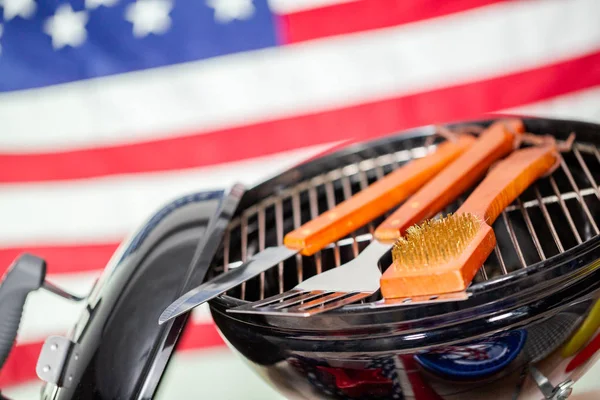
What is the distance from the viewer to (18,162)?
3.76 ft

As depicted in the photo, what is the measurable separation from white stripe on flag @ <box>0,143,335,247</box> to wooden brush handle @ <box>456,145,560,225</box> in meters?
0.56

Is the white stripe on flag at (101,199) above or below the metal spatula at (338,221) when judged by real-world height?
above

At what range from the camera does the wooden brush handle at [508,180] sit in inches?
20.3

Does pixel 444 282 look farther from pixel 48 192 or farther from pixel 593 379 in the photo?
pixel 48 192

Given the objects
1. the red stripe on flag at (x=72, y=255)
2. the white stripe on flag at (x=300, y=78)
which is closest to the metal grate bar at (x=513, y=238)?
the white stripe on flag at (x=300, y=78)

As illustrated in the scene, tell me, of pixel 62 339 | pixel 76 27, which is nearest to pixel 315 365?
pixel 62 339

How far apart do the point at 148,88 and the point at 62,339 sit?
25.7 inches

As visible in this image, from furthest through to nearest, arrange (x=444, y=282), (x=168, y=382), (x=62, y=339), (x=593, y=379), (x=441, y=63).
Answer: (x=441, y=63), (x=168, y=382), (x=593, y=379), (x=62, y=339), (x=444, y=282)

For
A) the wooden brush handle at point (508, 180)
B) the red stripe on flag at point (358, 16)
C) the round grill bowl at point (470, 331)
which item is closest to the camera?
the round grill bowl at point (470, 331)

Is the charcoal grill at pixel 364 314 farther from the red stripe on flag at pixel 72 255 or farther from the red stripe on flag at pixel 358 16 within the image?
the red stripe on flag at pixel 72 255

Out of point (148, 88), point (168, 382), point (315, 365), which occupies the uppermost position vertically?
point (148, 88)

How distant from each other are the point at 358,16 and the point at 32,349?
776 mm

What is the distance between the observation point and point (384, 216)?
2.08 feet

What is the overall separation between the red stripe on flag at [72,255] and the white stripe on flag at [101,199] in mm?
12
